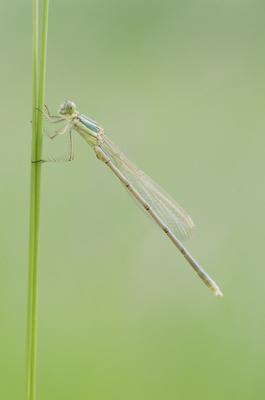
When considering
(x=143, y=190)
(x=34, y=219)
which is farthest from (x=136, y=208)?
(x=34, y=219)

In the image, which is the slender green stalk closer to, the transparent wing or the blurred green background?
the blurred green background

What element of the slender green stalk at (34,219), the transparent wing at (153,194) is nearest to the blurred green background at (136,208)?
the transparent wing at (153,194)

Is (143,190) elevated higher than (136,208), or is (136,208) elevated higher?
(136,208)

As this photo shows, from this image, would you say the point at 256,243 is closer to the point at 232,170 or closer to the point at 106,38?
the point at 232,170

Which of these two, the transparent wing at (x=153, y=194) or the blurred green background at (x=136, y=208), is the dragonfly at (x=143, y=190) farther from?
the blurred green background at (x=136, y=208)

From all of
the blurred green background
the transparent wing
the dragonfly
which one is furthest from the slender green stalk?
the transparent wing

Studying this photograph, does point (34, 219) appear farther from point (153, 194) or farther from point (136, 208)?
point (136, 208)

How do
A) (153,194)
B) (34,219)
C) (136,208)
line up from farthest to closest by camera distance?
(136,208)
(153,194)
(34,219)
